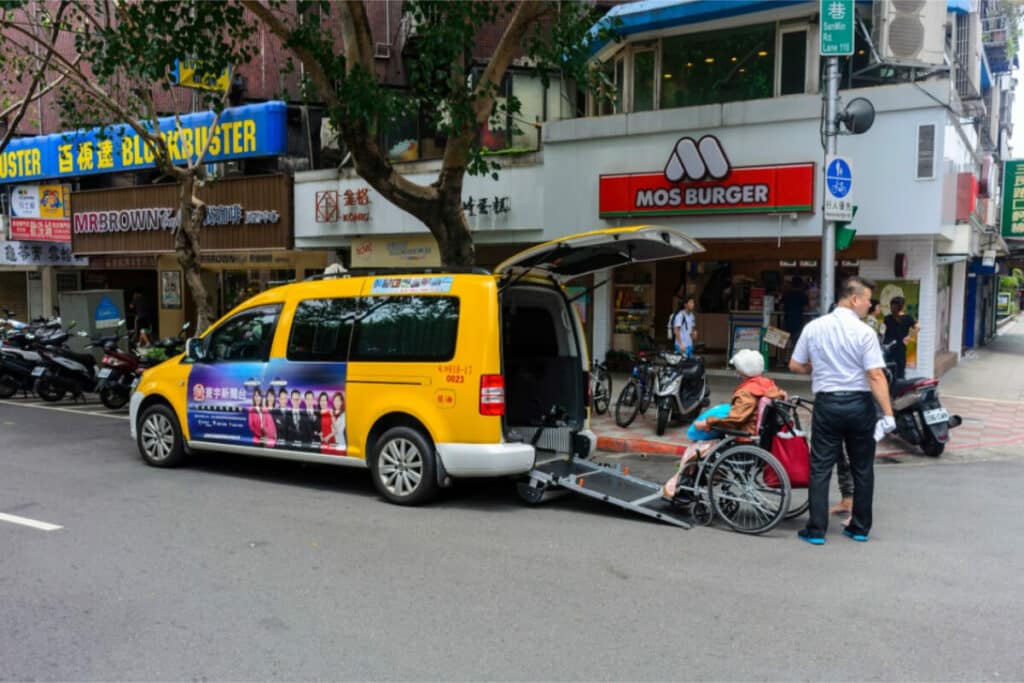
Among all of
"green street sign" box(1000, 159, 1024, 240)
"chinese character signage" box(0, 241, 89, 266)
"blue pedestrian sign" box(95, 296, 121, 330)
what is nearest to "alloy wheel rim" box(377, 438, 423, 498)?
"blue pedestrian sign" box(95, 296, 121, 330)

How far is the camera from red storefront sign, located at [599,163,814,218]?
41.2 ft

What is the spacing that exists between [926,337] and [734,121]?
4640mm

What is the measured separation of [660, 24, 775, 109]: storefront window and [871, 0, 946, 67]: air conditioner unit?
5.81 feet

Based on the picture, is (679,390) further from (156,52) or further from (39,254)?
(39,254)

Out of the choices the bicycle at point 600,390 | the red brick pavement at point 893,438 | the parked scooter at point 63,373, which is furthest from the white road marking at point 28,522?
the parked scooter at point 63,373

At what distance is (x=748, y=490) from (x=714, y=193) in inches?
314

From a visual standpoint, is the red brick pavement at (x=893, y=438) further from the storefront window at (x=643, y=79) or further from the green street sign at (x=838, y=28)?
the storefront window at (x=643, y=79)

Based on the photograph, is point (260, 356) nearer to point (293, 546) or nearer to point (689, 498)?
point (293, 546)

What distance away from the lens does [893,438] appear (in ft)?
33.3

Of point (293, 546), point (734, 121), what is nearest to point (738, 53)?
point (734, 121)

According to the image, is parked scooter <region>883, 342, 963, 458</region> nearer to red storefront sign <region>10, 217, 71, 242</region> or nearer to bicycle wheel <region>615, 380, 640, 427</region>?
bicycle wheel <region>615, 380, 640, 427</region>

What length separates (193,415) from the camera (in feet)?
27.6

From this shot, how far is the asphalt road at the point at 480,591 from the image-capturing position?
13.3ft

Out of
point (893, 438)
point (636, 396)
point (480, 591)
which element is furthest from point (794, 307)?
point (480, 591)
